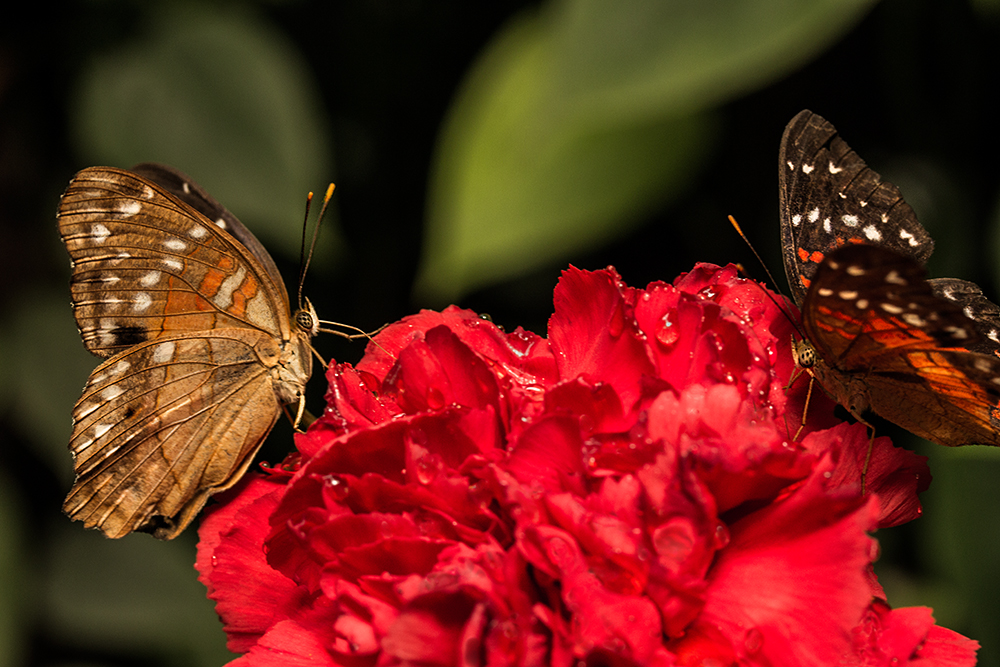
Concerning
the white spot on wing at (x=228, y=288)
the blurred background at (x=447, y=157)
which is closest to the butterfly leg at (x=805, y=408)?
the blurred background at (x=447, y=157)

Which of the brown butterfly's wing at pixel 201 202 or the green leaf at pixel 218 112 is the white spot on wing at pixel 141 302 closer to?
the brown butterfly's wing at pixel 201 202

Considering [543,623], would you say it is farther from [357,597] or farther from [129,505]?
[129,505]

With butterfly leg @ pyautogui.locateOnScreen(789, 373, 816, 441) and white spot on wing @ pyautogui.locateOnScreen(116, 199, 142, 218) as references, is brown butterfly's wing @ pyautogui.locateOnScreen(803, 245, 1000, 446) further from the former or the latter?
white spot on wing @ pyautogui.locateOnScreen(116, 199, 142, 218)

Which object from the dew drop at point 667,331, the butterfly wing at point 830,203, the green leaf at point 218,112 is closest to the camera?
the dew drop at point 667,331

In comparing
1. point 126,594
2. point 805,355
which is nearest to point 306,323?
point 805,355

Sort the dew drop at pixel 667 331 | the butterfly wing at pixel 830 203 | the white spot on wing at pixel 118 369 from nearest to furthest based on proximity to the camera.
Result: the dew drop at pixel 667 331, the butterfly wing at pixel 830 203, the white spot on wing at pixel 118 369

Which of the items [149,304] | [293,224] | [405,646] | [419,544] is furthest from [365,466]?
[293,224]

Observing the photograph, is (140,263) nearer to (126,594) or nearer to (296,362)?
(296,362)

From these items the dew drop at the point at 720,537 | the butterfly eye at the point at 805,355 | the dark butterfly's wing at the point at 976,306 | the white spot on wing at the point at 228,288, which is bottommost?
the dark butterfly's wing at the point at 976,306
